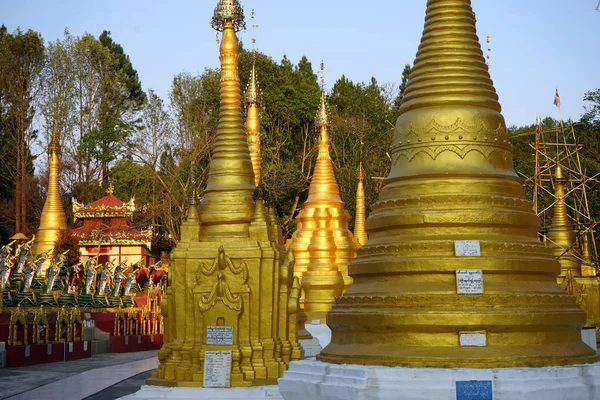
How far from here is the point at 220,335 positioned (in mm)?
15219

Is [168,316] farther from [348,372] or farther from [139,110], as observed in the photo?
[139,110]

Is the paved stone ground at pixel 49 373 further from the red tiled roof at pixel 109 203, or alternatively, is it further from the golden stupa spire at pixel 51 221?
the red tiled roof at pixel 109 203

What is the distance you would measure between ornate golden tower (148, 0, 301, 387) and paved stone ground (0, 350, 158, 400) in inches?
110

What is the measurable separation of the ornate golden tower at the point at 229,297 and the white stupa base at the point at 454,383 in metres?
5.45

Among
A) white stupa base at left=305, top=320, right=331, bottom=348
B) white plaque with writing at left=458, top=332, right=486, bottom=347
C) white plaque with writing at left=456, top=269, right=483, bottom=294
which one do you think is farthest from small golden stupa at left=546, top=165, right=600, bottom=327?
white plaque with writing at left=458, top=332, right=486, bottom=347

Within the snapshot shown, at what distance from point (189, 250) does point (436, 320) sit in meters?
6.94

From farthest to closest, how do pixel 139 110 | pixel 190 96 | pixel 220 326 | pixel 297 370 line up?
pixel 139 110
pixel 190 96
pixel 220 326
pixel 297 370

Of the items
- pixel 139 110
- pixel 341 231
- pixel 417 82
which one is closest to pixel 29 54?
pixel 139 110

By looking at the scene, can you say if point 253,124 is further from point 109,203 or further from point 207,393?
point 109,203

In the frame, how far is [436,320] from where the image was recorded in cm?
977

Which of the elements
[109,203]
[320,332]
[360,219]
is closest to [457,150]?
[320,332]

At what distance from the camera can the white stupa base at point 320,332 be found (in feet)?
66.4

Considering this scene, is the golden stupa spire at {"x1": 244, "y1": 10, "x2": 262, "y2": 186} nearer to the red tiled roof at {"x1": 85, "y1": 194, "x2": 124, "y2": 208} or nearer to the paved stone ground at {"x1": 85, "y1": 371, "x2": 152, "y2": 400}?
the paved stone ground at {"x1": 85, "y1": 371, "x2": 152, "y2": 400}

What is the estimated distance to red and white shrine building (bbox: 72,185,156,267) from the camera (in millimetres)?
46625
